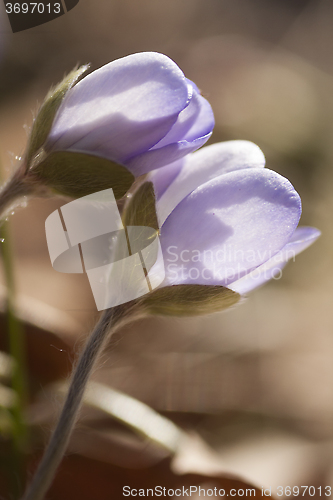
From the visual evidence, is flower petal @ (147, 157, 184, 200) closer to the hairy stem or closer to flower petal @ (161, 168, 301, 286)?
flower petal @ (161, 168, 301, 286)

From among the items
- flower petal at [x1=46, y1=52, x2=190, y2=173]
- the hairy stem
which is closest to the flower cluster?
flower petal at [x1=46, y1=52, x2=190, y2=173]

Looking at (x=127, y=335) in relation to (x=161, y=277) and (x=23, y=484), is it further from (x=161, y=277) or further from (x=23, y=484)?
(x=161, y=277)

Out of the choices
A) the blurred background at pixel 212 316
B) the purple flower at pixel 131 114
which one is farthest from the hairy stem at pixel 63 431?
the purple flower at pixel 131 114

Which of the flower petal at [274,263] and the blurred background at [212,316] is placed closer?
the flower petal at [274,263]

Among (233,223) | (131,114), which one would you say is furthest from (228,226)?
(131,114)

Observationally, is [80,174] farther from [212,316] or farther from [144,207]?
[212,316]

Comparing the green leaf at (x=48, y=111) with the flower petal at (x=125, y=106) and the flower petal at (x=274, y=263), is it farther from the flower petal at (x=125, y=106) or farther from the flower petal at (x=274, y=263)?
Answer: the flower petal at (x=274, y=263)
